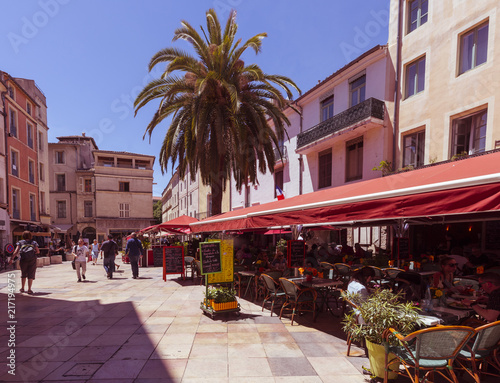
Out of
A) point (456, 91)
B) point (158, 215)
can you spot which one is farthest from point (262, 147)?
point (158, 215)

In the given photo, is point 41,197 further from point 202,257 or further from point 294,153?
point 202,257

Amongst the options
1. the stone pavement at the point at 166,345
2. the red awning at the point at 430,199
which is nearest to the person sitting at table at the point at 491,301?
the red awning at the point at 430,199

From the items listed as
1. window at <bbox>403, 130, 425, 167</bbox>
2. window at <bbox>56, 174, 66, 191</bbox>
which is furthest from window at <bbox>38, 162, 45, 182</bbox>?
window at <bbox>403, 130, 425, 167</bbox>

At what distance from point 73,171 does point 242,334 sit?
4151 cm

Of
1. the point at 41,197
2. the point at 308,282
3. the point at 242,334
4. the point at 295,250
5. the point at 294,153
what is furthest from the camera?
the point at 41,197

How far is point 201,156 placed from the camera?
1251 centimetres

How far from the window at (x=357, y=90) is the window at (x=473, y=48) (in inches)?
176

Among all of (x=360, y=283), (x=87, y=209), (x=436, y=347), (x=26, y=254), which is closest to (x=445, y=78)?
(x=360, y=283)

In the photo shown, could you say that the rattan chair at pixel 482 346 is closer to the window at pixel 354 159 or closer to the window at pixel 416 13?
the window at pixel 354 159

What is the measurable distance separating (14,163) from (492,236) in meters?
29.1

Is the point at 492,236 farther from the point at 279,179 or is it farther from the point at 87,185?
the point at 87,185

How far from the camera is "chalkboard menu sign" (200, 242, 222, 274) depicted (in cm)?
627

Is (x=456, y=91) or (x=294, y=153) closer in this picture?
(x=456, y=91)

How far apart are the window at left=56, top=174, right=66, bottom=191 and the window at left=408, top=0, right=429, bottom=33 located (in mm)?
41813
